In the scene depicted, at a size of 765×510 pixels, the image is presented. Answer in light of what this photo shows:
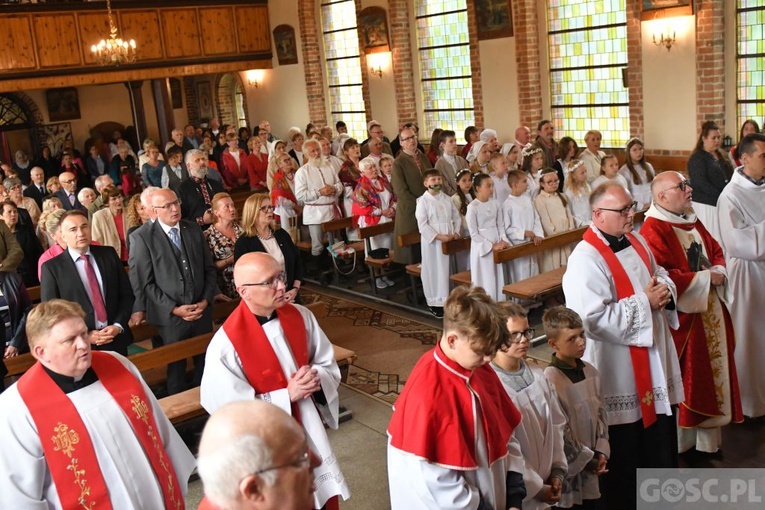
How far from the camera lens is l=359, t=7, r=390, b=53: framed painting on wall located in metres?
17.5

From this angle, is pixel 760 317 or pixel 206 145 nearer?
pixel 760 317

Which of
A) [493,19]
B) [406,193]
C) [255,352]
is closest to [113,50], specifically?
[493,19]

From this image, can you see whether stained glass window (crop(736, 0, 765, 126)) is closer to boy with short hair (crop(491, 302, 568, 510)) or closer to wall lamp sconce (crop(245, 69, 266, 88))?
boy with short hair (crop(491, 302, 568, 510))

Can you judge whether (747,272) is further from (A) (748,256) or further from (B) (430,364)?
(B) (430,364)

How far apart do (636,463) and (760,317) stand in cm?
193

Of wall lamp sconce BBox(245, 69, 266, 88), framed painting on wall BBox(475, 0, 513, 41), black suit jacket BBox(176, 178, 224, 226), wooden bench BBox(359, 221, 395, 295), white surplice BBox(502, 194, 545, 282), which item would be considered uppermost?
framed painting on wall BBox(475, 0, 513, 41)

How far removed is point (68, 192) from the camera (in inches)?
400

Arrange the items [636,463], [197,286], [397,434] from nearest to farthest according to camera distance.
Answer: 1. [397,434]
2. [636,463]
3. [197,286]

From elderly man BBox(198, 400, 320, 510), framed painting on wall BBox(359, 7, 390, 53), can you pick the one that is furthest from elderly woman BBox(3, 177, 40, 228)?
framed painting on wall BBox(359, 7, 390, 53)

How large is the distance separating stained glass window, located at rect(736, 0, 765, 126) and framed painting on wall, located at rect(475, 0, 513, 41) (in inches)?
168

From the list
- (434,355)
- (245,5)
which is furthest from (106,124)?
(434,355)

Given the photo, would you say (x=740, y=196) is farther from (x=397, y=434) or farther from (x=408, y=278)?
(x=408, y=278)

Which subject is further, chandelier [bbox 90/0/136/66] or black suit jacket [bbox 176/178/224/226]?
chandelier [bbox 90/0/136/66]

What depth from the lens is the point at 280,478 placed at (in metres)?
1.84
